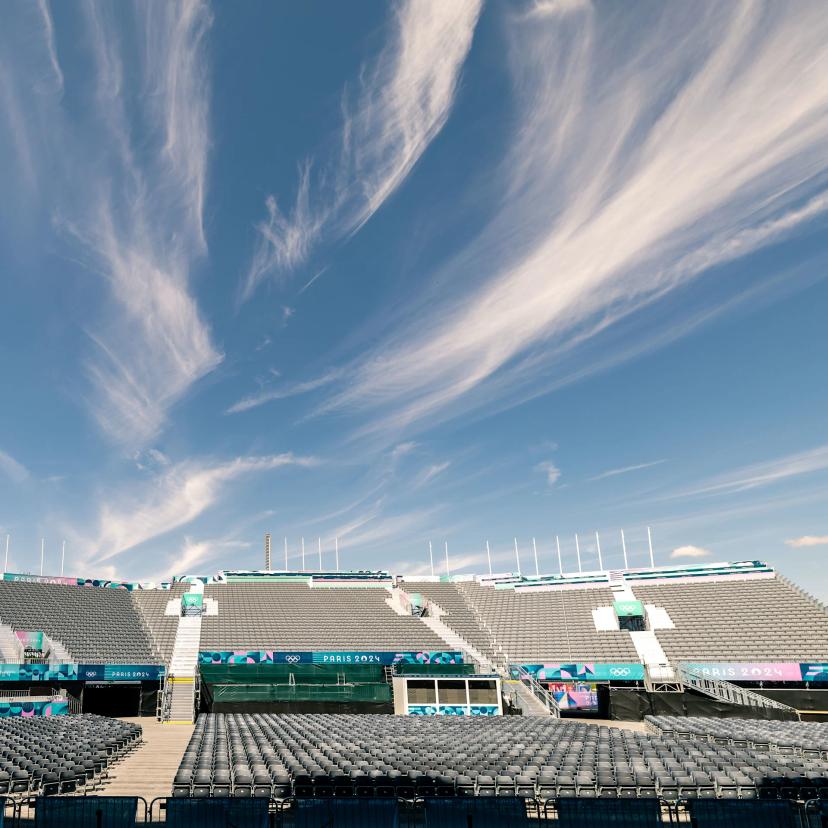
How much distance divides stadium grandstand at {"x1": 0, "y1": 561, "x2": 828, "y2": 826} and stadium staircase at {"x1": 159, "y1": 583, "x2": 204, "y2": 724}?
188 millimetres

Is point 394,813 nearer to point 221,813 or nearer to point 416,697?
point 221,813

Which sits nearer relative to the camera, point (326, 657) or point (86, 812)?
point (86, 812)

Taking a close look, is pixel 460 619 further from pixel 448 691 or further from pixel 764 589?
pixel 764 589

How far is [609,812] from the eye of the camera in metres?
10.8

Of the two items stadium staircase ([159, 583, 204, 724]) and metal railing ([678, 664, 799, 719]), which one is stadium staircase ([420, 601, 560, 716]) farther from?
stadium staircase ([159, 583, 204, 724])

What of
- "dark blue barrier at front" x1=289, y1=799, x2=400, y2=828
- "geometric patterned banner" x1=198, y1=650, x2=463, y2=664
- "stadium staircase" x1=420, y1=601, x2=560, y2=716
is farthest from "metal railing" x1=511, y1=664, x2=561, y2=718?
"dark blue barrier at front" x1=289, y1=799, x2=400, y2=828

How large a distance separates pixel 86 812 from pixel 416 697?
27.4m

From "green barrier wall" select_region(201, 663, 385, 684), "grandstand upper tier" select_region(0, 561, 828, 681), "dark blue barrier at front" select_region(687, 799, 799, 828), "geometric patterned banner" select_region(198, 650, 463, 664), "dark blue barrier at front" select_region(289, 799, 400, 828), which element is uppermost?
"grandstand upper tier" select_region(0, 561, 828, 681)

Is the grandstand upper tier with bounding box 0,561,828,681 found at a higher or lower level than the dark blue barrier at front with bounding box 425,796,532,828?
higher

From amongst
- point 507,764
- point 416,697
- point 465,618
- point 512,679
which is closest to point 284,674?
point 416,697

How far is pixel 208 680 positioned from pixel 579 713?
2138cm

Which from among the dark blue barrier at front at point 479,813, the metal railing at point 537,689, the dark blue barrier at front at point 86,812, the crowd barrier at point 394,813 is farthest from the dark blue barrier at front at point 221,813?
the metal railing at point 537,689

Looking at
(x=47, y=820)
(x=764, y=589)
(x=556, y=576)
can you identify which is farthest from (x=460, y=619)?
(x=47, y=820)

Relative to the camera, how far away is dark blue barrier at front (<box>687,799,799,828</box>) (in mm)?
10484
